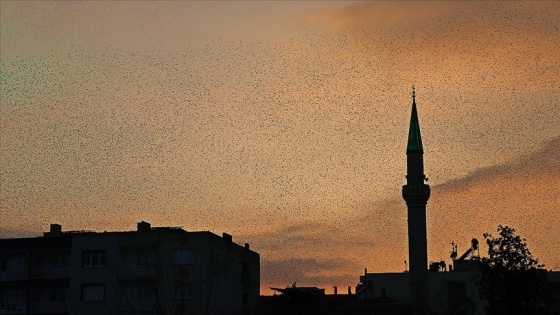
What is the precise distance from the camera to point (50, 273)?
7819 cm

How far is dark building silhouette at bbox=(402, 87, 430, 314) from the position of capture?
11369cm

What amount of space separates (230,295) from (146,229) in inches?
312

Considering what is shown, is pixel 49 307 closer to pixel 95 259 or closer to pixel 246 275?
pixel 95 259

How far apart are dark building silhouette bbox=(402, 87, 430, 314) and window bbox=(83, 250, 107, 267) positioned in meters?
40.4

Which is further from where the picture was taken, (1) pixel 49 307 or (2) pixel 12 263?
(2) pixel 12 263

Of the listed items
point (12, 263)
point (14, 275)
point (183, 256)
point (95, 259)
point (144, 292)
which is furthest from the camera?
→ point (12, 263)

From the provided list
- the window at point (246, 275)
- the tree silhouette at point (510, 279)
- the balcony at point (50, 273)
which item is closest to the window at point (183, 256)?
the balcony at point (50, 273)

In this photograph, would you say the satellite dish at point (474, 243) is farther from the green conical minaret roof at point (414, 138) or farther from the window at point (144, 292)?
the window at point (144, 292)

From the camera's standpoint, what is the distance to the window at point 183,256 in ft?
251

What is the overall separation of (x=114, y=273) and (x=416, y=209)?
181ft

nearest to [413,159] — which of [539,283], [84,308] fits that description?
[84,308]

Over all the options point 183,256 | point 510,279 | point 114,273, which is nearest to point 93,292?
point 114,273

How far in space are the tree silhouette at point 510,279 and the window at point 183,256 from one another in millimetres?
27615

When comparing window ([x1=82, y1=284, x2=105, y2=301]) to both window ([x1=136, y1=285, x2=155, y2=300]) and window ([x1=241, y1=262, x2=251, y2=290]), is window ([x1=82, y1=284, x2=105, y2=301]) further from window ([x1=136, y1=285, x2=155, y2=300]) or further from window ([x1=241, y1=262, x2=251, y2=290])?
window ([x1=241, y1=262, x2=251, y2=290])
